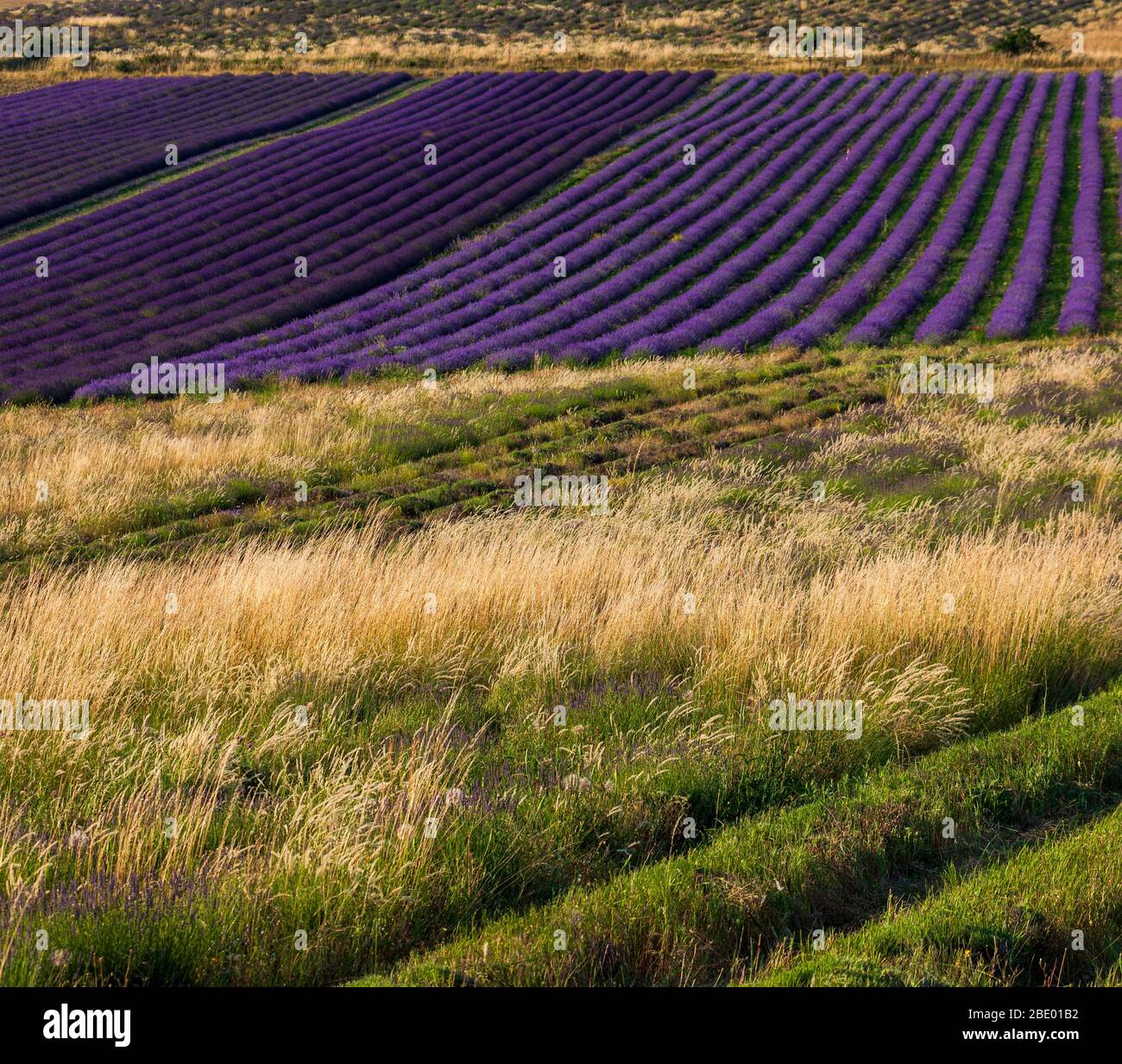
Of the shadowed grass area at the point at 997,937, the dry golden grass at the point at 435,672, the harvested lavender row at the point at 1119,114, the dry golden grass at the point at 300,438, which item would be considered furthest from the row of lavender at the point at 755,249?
the shadowed grass area at the point at 997,937

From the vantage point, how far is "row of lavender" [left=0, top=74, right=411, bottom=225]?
30781mm

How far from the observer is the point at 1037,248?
85.1 ft

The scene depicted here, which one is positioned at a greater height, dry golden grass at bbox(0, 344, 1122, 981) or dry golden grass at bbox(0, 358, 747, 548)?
dry golden grass at bbox(0, 344, 1122, 981)

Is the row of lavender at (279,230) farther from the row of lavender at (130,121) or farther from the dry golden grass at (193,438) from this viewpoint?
the dry golden grass at (193,438)

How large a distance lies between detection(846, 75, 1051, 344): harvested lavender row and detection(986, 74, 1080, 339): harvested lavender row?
0.73 meters

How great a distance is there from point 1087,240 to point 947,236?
3.15 meters

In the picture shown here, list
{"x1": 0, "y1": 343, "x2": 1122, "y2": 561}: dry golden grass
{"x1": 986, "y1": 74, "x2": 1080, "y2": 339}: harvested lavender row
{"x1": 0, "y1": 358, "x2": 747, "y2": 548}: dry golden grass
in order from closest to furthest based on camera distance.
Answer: {"x1": 0, "y1": 358, "x2": 747, "y2": 548}: dry golden grass, {"x1": 0, "y1": 343, "x2": 1122, "y2": 561}: dry golden grass, {"x1": 986, "y1": 74, "x2": 1080, "y2": 339}: harvested lavender row

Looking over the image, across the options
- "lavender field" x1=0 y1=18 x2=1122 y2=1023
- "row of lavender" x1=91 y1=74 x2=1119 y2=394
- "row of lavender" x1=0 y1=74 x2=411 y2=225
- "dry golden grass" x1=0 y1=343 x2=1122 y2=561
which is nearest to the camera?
"lavender field" x1=0 y1=18 x2=1122 y2=1023

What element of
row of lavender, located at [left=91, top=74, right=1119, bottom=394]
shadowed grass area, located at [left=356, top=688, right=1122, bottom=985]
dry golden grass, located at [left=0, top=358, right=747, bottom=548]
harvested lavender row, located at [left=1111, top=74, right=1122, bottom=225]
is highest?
harvested lavender row, located at [left=1111, top=74, right=1122, bottom=225]

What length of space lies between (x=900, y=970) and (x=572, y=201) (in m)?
29.3

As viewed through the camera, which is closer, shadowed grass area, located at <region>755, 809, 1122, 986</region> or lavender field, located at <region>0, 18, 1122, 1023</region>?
shadowed grass area, located at <region>755, 809, 1122, 986</region>

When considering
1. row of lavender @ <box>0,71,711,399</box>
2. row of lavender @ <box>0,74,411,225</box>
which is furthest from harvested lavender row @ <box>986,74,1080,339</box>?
row of lavender @ <box>0,74,411,225</box>

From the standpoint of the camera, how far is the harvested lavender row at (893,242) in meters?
21.9

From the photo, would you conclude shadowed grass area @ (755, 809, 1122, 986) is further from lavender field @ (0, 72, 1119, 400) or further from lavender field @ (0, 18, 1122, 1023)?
lavender field @ (0, 72, 1119, 400)
